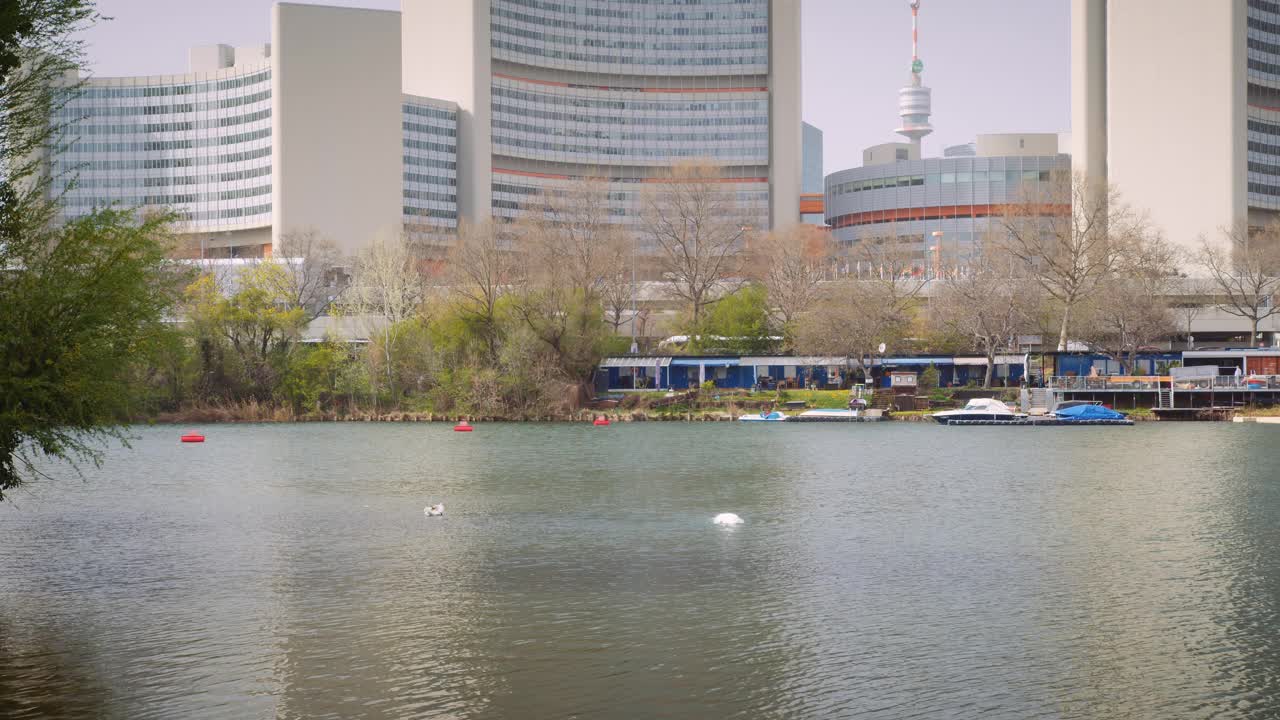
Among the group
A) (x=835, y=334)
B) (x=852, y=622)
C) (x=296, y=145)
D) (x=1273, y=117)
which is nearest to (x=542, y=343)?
(x=835, y=334)

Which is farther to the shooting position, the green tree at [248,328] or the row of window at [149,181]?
the row of window at [149,181]

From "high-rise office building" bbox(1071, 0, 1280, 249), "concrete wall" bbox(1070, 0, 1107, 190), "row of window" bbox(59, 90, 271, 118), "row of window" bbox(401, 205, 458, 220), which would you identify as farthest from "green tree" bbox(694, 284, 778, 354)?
"row of window" bbox(59, 90, 271, 118)

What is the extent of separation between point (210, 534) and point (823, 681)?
23.7m

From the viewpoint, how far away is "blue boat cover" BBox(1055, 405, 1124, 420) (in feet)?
311

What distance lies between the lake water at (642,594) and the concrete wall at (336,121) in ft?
402

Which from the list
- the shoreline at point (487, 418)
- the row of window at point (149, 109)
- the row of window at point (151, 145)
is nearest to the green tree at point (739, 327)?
the shoreline at point (487, 418)

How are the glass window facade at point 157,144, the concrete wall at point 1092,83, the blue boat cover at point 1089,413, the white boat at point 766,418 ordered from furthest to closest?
the concrete wall at point 1092,83
the glass window facade at point 157,144
the white boat at point 766,418
the blue boat cover at point 1089,413

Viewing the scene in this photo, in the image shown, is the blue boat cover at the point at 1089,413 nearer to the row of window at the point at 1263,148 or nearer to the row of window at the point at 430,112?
the row of window at the point at 1263,148

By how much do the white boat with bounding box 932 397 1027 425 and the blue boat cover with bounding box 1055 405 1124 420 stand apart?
10.3ft

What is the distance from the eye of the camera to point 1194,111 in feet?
576

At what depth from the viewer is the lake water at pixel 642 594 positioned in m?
21.9

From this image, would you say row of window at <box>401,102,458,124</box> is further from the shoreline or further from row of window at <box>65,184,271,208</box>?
the shoreline

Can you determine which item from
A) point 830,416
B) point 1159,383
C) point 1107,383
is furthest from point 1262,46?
point 830,416

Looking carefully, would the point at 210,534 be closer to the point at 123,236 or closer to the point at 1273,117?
the point at 123,236
